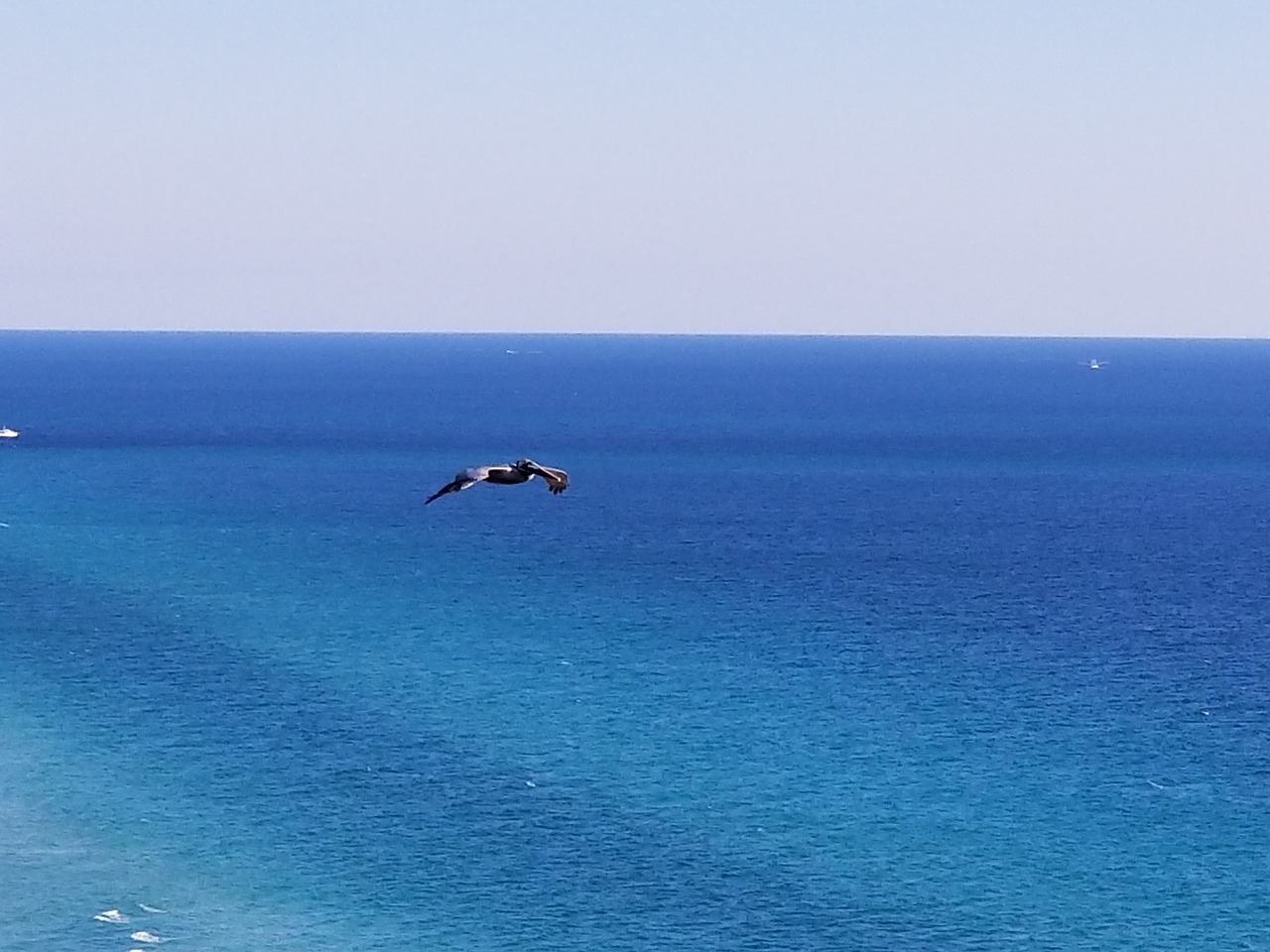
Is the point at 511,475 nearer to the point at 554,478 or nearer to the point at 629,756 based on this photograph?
the point at 554,478

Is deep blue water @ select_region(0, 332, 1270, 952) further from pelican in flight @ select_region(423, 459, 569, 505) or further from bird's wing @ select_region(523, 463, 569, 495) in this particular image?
pelican in flight @ select_region(423, 459, 569, 505)

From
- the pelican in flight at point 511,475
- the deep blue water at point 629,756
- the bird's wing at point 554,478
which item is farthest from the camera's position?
the deep blue water at point 629,756

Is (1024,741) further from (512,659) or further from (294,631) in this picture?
(294,631)

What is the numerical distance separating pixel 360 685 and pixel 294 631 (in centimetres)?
1848

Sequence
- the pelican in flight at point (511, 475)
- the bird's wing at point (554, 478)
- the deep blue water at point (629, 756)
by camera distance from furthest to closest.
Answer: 1. the deep blue water at point (629, 756)
2. the pelican in flight at point (511, 475)
3. the bird's wing at point (554, 478)

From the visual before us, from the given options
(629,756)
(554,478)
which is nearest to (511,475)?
(554,478)

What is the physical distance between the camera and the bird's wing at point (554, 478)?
89.1ft

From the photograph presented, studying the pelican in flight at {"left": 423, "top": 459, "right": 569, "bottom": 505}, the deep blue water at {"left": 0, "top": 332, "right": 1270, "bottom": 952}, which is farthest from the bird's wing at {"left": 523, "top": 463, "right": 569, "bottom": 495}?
the deep blue water at {"left": 0, "top": 332, "right": 1270, "bottom": 952}

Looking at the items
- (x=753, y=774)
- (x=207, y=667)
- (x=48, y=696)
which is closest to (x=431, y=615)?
(x=207, y=667)

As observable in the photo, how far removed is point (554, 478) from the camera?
27.9 m

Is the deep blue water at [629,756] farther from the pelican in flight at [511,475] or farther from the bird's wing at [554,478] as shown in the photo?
the pelican in flight at [511,475]

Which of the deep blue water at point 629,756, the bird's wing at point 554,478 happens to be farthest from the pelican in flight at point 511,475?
the deep blue water at point 629,756

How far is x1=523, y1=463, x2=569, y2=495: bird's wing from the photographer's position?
27156mm

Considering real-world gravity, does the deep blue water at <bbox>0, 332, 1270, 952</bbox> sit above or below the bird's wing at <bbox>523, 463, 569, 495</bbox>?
below
